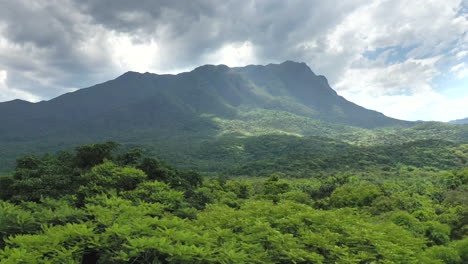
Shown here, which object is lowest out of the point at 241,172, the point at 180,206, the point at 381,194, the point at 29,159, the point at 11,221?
the point at 241,172

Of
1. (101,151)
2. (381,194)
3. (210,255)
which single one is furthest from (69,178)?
(381,194)

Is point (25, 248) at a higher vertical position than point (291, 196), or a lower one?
higher

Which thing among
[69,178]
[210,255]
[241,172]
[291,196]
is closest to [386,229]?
[210,255]

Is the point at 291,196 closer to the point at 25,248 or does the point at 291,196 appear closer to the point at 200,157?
the point at 25,248

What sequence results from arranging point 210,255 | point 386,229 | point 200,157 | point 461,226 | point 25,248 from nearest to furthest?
point 25,248 → point 210,255 → point 386,229 → point 461,226 → point 200,157

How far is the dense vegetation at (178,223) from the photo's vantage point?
36.2 feet

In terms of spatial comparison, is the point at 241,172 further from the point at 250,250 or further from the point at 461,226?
the point at 250,250

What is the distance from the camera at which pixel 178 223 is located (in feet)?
43.7

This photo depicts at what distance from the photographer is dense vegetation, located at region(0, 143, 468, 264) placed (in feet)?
36.2

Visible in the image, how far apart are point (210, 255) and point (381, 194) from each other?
113ft

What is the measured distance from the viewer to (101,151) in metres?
28.2

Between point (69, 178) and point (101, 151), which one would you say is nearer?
point (69, 178)

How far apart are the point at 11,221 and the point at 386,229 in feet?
73.0

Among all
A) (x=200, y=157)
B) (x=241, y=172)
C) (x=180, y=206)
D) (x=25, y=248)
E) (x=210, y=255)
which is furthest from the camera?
(x=200, y=157)
